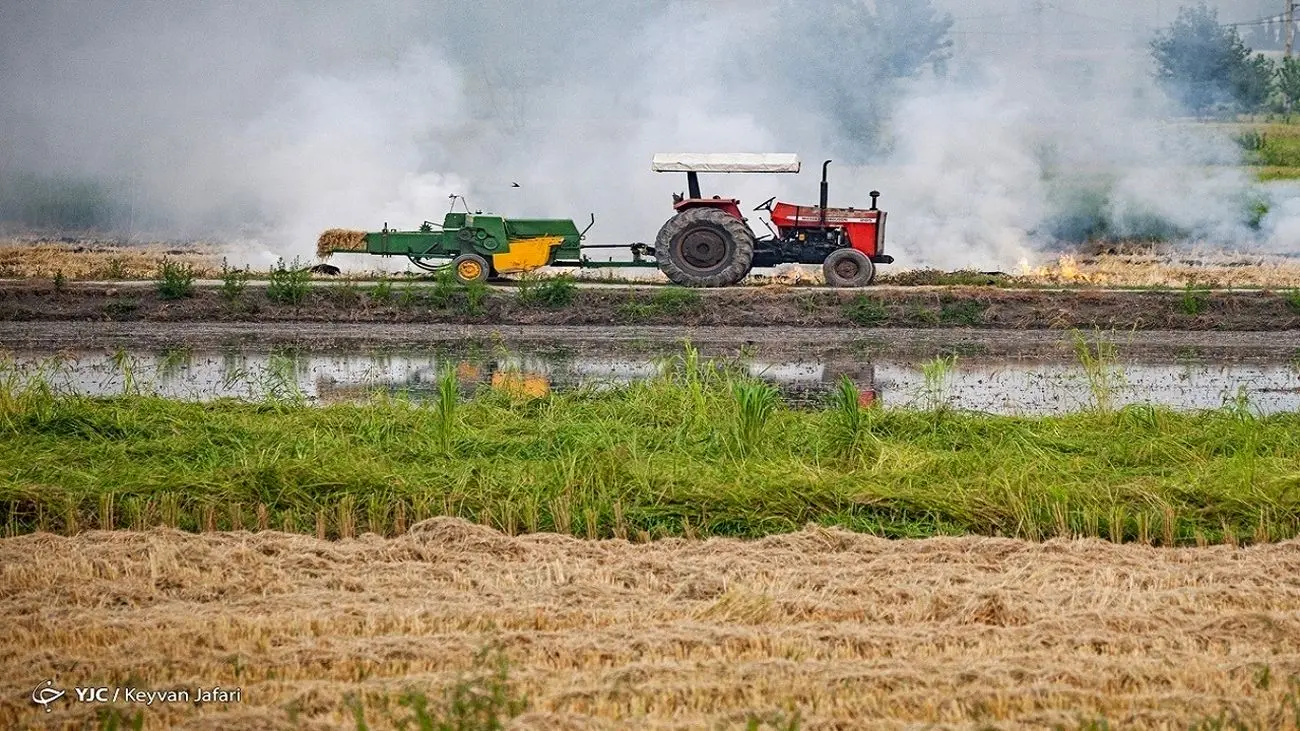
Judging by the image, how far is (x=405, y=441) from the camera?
9.19 metres

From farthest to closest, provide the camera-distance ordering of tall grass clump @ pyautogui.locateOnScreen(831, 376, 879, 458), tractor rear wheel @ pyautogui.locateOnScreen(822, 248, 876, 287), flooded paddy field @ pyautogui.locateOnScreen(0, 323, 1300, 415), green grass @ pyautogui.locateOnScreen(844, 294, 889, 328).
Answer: tractor rear wheel @ pyautogui.locateOnScreen(822, 248, 876, 287), green grass @ pyautogui.locateOnScreen(844, 294, 889, 328), flooded paddy field @ pyautogui.locateOnScreen(0, 323, 1300, 415), tall grass clump @ pyautogui.locateOnScreen(831, 376, 879, 458)

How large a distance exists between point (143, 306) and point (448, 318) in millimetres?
3583

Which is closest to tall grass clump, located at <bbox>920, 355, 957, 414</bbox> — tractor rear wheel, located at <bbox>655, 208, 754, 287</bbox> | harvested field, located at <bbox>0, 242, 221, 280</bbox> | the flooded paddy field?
the flooded paddy field

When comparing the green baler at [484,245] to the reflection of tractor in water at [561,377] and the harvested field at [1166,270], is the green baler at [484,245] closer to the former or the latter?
the harvested field at [1166,270]

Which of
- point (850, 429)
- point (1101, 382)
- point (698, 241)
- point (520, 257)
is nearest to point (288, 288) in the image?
point (520, 257)

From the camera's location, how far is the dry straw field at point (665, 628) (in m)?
4.77

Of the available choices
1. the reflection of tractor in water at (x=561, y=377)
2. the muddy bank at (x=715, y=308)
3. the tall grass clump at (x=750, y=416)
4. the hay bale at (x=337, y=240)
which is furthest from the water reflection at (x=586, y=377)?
the hay bale at (x=337, y=240)

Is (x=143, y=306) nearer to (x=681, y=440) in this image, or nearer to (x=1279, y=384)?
(x=681, y=440)

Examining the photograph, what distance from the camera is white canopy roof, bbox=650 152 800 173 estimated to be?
2169cm

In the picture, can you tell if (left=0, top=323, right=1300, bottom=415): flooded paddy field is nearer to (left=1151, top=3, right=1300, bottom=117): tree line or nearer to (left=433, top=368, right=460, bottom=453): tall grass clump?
(left=433, top=368, right=460, bottom=453): tall grass clump

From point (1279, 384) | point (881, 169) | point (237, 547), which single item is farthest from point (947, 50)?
point (237, 547)

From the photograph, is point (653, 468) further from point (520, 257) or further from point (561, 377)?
point (520, 257)

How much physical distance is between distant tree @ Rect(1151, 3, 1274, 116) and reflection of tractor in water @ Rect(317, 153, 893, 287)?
11307 millimetres

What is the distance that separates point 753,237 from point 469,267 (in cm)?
385
